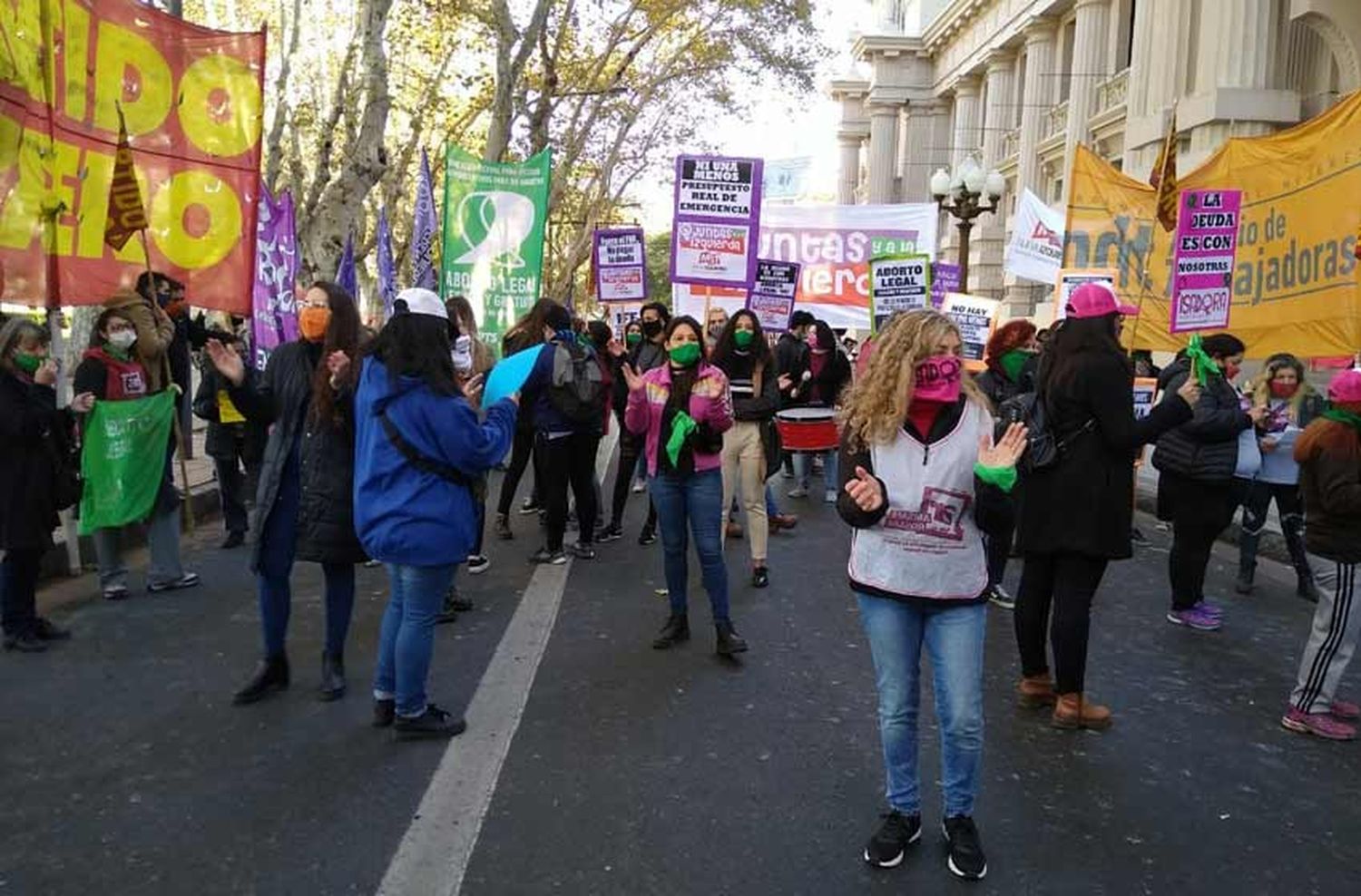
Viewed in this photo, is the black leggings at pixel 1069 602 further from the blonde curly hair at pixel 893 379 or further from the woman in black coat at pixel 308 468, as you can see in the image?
the woman in black coat at pixel 308 468

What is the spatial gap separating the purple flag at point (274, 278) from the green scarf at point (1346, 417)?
7.43 m

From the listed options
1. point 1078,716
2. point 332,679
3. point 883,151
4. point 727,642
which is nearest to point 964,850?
point 1078,716

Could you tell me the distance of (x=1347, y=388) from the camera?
4.59m

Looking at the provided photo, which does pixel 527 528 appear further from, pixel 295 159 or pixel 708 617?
pixel 295 159

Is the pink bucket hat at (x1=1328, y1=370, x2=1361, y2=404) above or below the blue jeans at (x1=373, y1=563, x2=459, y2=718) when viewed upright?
above

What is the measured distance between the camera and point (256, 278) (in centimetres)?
958

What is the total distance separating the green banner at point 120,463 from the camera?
6.50 meters

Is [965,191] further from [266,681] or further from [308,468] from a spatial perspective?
[266,681]

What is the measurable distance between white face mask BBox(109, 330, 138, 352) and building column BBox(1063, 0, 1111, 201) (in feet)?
78.3

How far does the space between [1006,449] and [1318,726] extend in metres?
2.54

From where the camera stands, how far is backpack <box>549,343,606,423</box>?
297 inches

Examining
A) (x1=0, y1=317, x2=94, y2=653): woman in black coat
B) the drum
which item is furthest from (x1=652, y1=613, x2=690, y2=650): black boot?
the drum

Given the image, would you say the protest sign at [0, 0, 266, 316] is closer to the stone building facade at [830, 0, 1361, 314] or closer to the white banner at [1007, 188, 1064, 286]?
the stone building facade at [830, 0, 1361, 314]

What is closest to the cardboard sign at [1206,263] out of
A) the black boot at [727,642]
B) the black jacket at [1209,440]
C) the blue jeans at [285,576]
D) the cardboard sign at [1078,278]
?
the black jacket at [1209,440]
